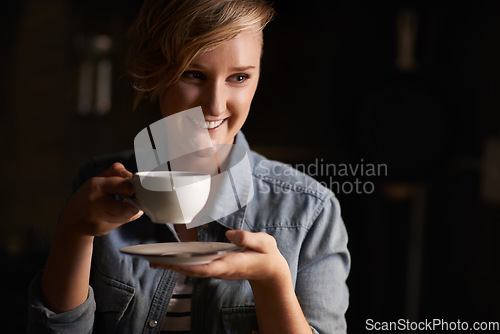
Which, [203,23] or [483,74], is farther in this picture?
[483,74]

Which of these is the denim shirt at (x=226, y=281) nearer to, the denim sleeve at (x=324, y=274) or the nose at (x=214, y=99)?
the denim sleeve at (x=324, y=274)

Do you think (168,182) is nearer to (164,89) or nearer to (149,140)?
(164,89)

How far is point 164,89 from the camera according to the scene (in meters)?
0.97

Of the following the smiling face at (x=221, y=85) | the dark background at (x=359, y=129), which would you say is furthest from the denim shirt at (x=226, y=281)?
the dark background at (x=359, y=129)

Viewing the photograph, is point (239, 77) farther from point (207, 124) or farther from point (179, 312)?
point (179, 312)

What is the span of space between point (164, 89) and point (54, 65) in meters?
1.36

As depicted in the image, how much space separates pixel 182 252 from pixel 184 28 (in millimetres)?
392

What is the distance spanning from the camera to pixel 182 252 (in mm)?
722

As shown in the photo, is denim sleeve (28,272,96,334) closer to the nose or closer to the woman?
the woman

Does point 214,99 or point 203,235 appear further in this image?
point 203,235

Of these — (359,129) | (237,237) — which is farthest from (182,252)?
(359,129)

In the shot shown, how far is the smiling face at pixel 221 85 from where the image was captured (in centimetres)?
90

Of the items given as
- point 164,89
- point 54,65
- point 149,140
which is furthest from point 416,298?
point 54,65

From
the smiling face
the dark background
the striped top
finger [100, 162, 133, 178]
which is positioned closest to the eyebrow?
the smiling face
